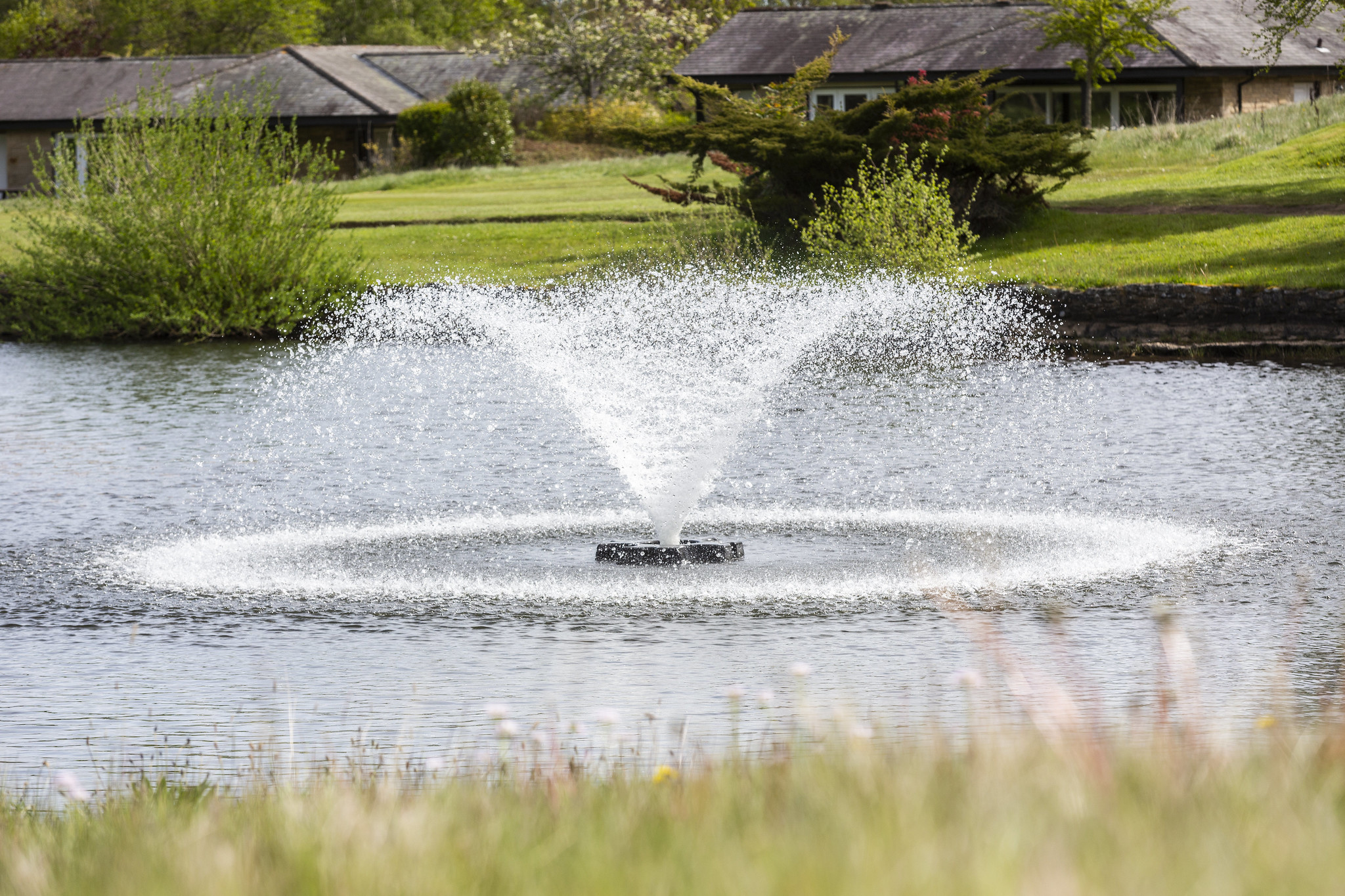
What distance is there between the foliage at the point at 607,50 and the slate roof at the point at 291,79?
1399mm

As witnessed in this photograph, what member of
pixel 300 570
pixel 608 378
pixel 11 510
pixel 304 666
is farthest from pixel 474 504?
pixel 608 378

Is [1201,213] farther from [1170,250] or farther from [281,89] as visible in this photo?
[281,89]

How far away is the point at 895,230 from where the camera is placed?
31000mm

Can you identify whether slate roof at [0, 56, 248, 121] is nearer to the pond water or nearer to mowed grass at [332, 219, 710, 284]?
mowed grass at [332, 219, 710, 284]

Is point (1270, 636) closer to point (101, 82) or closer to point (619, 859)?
point (619, 859)

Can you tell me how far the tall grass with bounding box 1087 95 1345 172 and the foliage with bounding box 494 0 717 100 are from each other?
89.1 ft

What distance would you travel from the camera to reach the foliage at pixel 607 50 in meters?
72.9

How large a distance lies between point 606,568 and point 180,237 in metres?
21.1

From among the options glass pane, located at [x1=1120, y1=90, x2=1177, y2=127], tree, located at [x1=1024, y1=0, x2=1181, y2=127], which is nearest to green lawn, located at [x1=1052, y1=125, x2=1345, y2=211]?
tree, located at [x1=1024, y1=0, x2=1181, y2=127]

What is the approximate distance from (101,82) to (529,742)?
68316 mm

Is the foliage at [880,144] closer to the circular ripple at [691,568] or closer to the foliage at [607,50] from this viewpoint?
the circular ripple at [691,568]

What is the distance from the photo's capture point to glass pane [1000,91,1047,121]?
57.0 metres

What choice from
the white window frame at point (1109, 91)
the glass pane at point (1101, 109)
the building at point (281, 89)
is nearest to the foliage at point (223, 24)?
the building at point (281, 89)

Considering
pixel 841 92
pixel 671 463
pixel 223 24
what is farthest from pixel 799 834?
pixel 223 24
